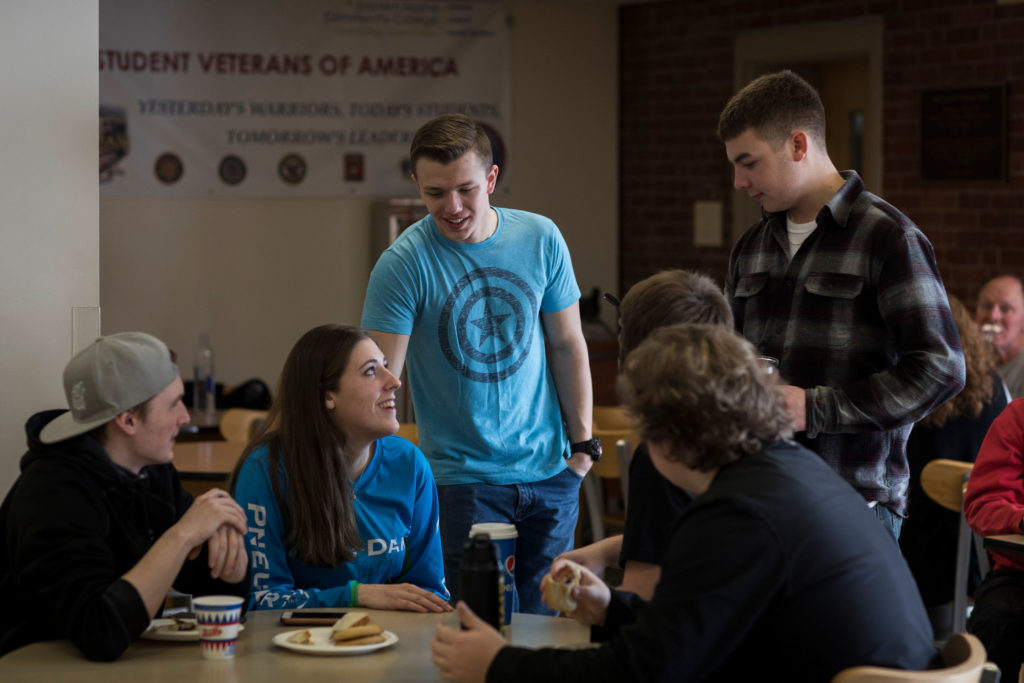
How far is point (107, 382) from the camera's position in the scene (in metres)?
2.18

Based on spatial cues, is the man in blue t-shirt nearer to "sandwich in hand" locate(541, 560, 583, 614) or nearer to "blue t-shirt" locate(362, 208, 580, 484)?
"blue t-shirt" locate(362, 208, 580, 484)

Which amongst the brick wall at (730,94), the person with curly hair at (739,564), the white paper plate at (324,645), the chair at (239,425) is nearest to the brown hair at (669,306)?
the person with curly hair at (739,564)

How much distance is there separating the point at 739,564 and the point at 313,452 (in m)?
1.15

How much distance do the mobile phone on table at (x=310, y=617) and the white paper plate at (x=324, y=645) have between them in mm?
72

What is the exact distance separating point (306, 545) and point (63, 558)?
539 millimetres

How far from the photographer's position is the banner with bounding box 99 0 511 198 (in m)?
6.93

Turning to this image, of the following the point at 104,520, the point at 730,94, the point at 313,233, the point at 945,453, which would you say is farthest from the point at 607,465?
the point at 730,94

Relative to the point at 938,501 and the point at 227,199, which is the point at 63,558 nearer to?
the point at 938,501

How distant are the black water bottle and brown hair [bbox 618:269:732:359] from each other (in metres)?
0.37

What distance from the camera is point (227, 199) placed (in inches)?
283

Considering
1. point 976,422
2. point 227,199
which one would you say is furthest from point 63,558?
point 227,199

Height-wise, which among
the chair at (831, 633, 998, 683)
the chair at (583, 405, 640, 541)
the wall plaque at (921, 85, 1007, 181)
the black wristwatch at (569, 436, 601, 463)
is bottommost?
the chair at (583, 405, 640, 541)

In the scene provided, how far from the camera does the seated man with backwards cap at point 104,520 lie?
2.07m

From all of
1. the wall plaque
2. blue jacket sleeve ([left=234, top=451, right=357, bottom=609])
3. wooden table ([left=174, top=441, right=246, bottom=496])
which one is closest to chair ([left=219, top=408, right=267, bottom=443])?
wooden table ([left=174, top=441, right=246, bottom=496])
